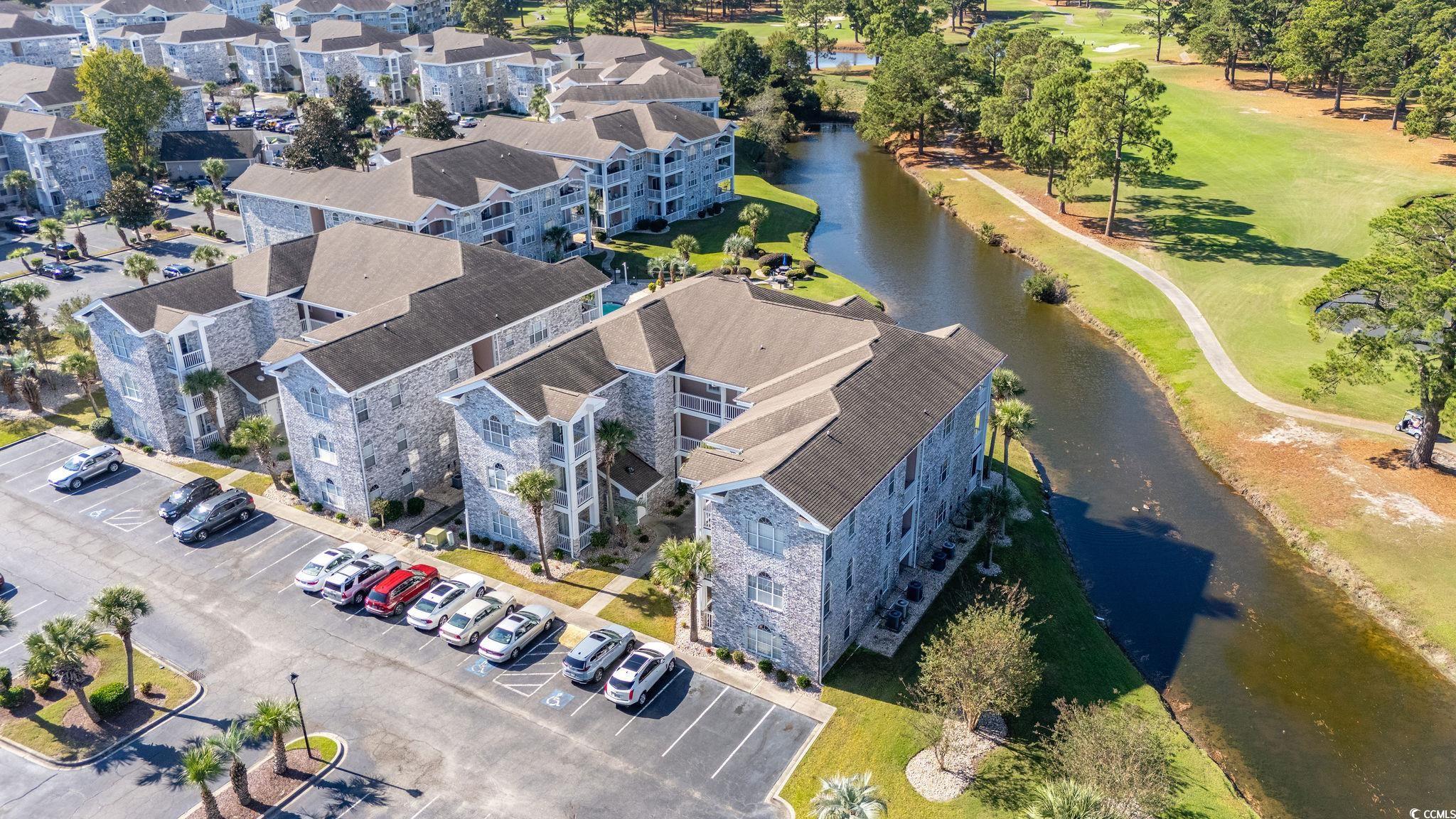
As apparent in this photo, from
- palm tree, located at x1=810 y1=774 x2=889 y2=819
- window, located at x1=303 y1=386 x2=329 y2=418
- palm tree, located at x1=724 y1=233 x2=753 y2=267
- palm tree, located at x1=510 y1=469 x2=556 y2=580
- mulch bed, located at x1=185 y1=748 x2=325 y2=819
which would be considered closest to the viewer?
palm tree, located at x1=810 y1=774 x2=889 y2=819

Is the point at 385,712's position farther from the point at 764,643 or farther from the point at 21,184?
the point at 21,184

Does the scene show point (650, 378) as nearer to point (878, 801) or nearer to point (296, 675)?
point (296, 675)

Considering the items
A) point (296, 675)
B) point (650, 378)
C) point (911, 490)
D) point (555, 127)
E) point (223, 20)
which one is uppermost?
point (223, 20)

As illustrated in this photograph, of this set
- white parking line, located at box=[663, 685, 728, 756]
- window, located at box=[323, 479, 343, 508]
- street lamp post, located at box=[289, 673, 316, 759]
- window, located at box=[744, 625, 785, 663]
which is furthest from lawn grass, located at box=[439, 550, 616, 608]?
street lamp post, located at box=[289, 673, 316, 759]

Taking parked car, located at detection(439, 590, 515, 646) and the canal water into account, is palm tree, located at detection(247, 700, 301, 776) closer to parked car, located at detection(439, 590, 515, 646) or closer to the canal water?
parked car, located at detection(439, 590, 515, 646)

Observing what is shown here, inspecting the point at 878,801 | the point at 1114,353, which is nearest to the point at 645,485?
the point at 878,801

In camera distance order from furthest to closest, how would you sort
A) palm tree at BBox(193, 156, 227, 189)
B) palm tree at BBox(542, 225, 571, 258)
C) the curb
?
1. palm tree at BBox(193, 156, 227, 189)
2. palm tree at BBox(542, 225, 571, 258)
3. the curb

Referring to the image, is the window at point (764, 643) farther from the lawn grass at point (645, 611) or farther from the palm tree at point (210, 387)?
the palm tree at point (210, 387)
